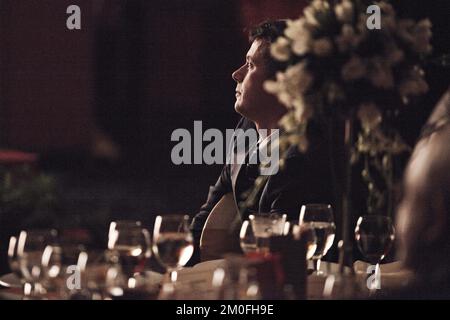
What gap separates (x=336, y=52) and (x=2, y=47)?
655 cm

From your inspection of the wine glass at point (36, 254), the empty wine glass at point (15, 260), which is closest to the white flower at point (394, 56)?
the wine glass at point (36, 254)

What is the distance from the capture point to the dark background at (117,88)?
25.4ft

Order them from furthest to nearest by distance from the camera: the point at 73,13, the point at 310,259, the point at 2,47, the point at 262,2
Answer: the point at 2,47, the point at 73,13, the point at 262,2, the point at 310,259

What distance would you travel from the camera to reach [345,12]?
1815 millimetres

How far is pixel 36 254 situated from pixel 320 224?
750 millimetres

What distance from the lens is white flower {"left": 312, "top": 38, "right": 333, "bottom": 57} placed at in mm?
1798

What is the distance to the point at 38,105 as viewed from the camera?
836cm

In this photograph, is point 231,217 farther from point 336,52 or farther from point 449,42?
point 336,52

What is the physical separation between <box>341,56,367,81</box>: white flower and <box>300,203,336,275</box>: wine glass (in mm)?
529

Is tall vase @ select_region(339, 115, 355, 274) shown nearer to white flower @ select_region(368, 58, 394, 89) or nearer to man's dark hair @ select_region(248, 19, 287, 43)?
white flower @ select_region(368, 58, 394, 89)

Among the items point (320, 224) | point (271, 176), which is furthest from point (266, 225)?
Answer: point (271, 176)

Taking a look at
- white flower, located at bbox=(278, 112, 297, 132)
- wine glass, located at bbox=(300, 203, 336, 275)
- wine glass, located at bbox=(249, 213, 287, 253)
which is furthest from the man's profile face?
white flower, located at bbox=(278, 112, 297, 132)

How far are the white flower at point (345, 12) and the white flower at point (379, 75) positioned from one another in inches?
4.3
